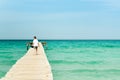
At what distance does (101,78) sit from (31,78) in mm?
6116

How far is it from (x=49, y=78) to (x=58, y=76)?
6087 mm

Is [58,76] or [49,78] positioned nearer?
[49,78]

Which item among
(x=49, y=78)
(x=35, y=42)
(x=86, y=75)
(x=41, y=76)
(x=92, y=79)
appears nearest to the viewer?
(x=49, y=78)

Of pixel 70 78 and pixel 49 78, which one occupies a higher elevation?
pixel 49 78

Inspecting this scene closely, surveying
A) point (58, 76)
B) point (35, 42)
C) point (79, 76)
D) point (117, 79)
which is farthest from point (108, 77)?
point (35, 42)

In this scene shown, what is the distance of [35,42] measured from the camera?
16734mm

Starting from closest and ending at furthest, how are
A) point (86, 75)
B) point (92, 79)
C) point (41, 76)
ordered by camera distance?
point (41, 76)
point (92, 79)
point (86, 75)

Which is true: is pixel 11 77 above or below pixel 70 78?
above

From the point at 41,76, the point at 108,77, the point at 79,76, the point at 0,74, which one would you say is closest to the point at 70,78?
the point at 79,76

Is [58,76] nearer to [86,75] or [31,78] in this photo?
[86,75]

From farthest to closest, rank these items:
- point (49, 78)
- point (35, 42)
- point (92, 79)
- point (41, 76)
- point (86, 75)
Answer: point (35, 42), point (86, 75), point (92, 79), point (41, 76), point (49, 78)

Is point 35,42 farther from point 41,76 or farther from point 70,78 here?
point 41,76

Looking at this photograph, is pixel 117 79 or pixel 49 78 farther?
pixel 117 79

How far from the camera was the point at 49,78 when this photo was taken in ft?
25.2
